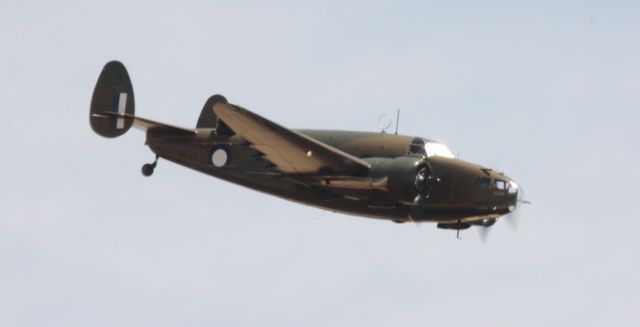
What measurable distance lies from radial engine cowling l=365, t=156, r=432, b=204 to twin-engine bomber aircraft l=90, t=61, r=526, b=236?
21mm

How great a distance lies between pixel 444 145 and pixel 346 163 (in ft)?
9.19

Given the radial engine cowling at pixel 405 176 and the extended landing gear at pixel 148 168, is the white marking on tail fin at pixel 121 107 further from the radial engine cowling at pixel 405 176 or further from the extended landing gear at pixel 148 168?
the radial engine cowling at pixel 405 176

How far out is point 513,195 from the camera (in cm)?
3309

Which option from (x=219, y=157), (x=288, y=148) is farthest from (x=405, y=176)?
(x=219, y=157)

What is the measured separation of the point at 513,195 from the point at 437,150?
6.79 ft

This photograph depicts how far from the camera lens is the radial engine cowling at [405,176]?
32.0 metres

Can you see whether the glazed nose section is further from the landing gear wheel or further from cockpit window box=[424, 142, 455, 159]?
the landing gear wheel

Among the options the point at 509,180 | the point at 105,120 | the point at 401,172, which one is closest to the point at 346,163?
the point at 401,172

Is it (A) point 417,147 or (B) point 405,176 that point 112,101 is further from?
(B) point 405,176

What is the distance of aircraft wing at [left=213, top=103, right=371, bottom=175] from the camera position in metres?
31.6

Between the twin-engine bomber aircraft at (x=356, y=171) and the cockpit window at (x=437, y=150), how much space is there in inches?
0.9

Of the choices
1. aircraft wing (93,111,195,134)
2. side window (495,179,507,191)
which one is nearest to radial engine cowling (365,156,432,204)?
side window (495,179,507,191)

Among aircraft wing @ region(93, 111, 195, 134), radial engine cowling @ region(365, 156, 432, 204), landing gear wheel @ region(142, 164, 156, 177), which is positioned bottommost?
landing gear wheel @ region(142, 164, 156, 177)

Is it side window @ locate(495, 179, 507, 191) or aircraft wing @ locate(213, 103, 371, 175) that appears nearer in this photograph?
aircraft wing @ locate(213, 103, 371, 175)
